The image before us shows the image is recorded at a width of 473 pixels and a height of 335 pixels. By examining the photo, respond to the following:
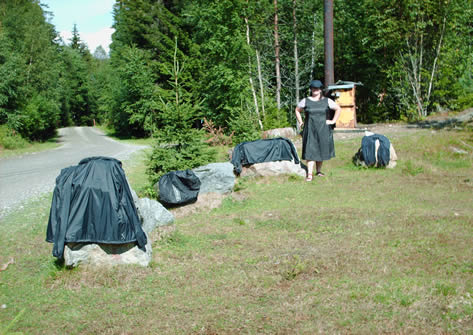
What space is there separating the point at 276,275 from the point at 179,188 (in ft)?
11.5

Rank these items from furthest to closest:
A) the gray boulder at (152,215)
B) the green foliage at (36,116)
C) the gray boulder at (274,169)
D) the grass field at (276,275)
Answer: the green foliage at (36,116)
the gray boulder at (274,169)
the gray boulder at (152,215)
the grass field at (276,275)

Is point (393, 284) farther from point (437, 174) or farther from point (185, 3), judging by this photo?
point (185, 3)

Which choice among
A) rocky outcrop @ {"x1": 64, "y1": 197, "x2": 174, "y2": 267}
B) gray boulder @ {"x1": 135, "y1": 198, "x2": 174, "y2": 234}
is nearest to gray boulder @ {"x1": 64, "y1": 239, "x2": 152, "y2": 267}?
rocky outcrop @ {"x1": 64, "y1": 197, "x2": 174, "y2": 267}

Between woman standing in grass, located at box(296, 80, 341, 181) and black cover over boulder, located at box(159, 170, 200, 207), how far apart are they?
2944mm

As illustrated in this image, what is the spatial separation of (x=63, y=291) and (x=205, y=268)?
1555 millimetres

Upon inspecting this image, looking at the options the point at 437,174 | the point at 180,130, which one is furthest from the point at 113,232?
the point at 437,174

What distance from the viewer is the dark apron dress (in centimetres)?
912

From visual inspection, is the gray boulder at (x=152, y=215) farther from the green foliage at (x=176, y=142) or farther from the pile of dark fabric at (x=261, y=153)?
the pile of dark fabric at (x=261, y=153)

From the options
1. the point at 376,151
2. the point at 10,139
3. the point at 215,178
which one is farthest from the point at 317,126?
the point at 10,139

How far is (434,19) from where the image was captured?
18.3m

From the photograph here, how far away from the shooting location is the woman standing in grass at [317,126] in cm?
908

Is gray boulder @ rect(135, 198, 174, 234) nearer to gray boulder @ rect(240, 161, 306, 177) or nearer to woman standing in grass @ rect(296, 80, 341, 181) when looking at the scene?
gray boulder @ rect(240, 161, 306, 177)

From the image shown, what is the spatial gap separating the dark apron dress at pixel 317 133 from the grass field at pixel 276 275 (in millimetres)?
1746

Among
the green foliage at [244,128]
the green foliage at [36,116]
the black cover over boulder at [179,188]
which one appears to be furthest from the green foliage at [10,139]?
the black cover over boulder at [179,188]
